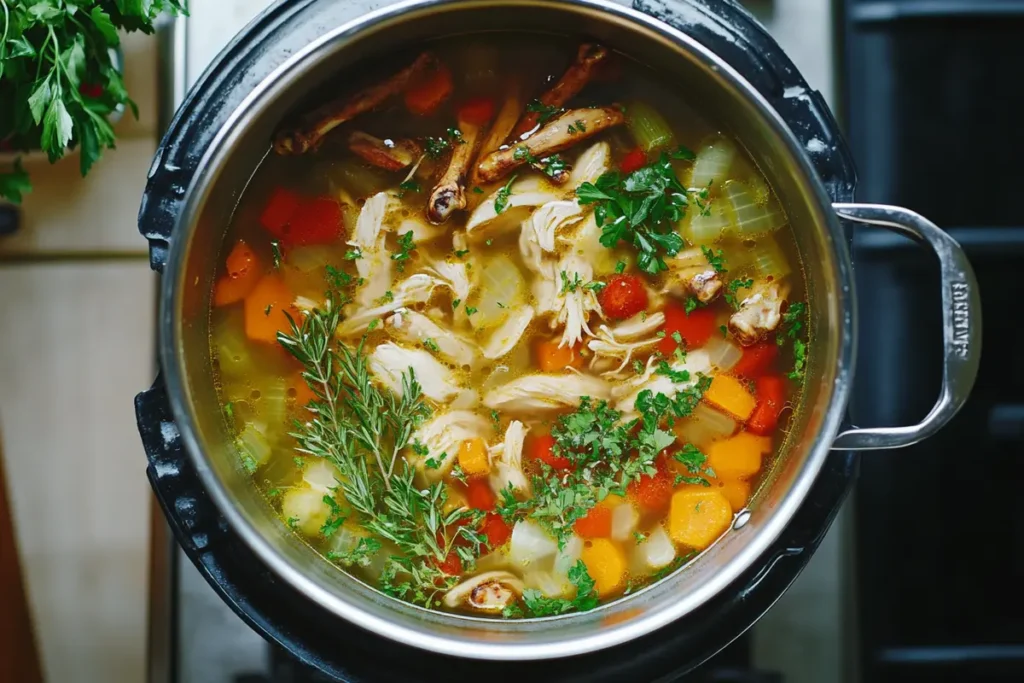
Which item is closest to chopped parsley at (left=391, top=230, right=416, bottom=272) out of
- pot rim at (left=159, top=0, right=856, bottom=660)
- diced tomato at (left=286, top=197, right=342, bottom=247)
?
diced tomato at (left=286, top=197, right=342, bottom=247)

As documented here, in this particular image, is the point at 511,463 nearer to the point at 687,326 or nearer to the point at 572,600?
the point at 572,600

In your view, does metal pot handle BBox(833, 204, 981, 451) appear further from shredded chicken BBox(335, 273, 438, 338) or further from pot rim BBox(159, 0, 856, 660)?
shredded chicken BBox(335, 273, 438, 338)

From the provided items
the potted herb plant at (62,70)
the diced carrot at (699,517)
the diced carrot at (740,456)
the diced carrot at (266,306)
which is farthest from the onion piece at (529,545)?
the potted herb plant at (62,70)

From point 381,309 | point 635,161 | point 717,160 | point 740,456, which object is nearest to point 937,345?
point 740,456

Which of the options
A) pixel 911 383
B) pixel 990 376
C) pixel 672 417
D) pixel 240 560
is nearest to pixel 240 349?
pixel 240 560

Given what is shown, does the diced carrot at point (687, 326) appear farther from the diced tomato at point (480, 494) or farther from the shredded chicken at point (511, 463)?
the diced tomato at point (480, 494)

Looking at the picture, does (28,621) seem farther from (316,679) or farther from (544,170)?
(544,170)
